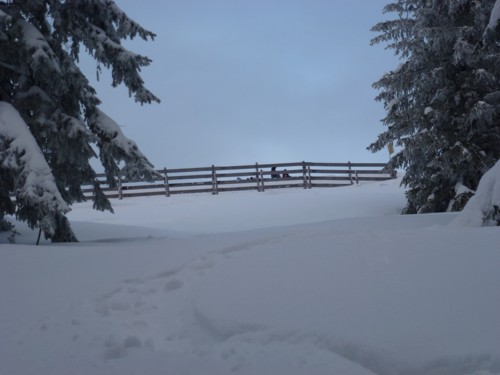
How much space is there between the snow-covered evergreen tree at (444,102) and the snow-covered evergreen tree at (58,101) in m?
7.06

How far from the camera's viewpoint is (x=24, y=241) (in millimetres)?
8906

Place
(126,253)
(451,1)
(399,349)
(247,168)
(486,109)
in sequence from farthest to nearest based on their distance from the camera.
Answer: (247,168), (451,1), (486,109), (126,253), (399,349)

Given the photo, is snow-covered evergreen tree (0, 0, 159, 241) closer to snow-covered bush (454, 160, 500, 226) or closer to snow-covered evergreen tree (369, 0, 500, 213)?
snow-covered bush (454, 160, 500, 226)

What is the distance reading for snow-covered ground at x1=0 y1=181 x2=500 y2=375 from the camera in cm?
253

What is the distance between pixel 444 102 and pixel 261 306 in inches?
382

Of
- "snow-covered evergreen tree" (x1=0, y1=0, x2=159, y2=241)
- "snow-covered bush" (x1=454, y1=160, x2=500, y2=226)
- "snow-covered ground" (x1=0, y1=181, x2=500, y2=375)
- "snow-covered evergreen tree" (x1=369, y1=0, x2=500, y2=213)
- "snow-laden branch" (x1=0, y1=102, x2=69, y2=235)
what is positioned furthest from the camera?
"snow-covered evergreen tree" (x1=369, y1=0, x2=500, y2=213)

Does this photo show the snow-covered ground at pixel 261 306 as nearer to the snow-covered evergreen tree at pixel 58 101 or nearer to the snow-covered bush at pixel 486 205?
the snow-covered bush at pixel 486 205

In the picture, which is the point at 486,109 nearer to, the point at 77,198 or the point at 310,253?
the point at 310,253

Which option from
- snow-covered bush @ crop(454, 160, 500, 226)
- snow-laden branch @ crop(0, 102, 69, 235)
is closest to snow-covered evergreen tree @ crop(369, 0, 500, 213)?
snow-covered bush @ crop(454, 160, 500, 226)

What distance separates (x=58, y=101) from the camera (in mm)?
7789

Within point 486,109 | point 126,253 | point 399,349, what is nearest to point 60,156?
point 126,253

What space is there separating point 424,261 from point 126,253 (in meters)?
4.19

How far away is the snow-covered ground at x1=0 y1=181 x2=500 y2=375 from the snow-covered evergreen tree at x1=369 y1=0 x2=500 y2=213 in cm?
496

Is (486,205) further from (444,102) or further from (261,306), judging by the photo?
(444,102)
